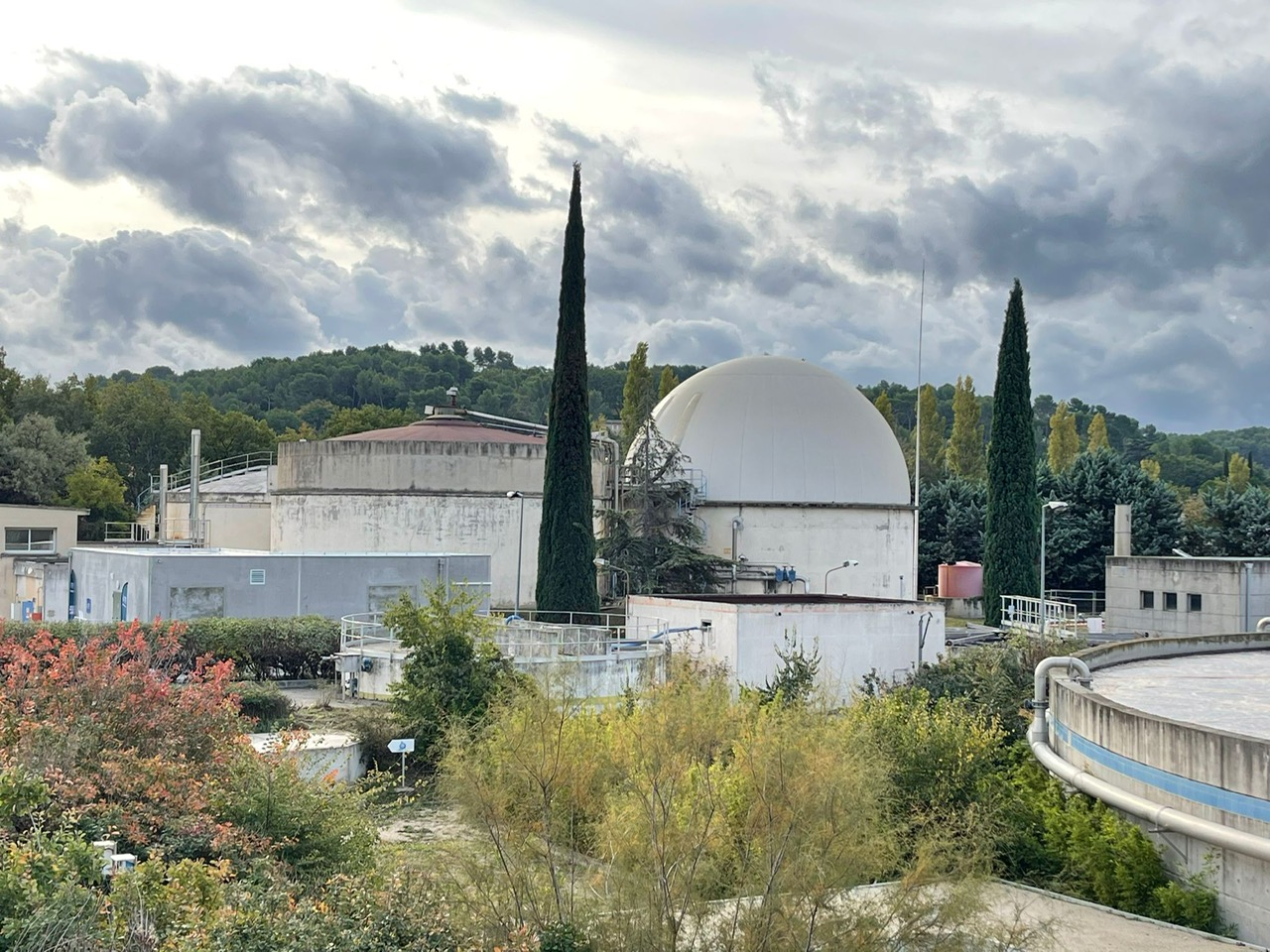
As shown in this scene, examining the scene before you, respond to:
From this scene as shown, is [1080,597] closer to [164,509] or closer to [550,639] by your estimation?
[550,639]

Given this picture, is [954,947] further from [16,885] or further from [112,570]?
[112,570]

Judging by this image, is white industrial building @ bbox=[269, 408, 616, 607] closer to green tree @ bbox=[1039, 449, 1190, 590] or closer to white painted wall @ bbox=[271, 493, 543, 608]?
white painted wall @ bbox=[271, 493, 543, 608]

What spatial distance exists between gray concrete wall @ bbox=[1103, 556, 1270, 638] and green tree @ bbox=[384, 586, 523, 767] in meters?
19.9

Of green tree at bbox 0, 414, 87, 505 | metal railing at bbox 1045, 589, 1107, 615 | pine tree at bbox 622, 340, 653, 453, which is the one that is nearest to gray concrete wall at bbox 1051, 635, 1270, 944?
metal railing at bbox 1045, 589, 1107, 615

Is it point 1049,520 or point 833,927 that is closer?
point 833,927

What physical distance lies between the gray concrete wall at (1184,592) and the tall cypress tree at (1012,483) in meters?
6.61

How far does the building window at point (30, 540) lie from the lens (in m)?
44.5

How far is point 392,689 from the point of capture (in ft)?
81.7

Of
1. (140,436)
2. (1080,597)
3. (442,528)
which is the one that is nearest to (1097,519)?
(1080,597)

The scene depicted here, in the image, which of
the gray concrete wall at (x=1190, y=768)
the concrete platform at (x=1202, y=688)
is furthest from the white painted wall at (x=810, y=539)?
the gray concrete wall at (x=1190, y=768)

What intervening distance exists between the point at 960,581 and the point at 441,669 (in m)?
32.6

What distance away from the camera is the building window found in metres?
44.5

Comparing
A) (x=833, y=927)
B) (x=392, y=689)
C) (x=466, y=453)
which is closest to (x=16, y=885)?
(x=833, y=927)

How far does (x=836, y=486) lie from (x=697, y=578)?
5.15 metres
